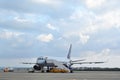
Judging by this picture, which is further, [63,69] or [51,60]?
[51,60]

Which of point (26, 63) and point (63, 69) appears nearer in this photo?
point (63, 69)

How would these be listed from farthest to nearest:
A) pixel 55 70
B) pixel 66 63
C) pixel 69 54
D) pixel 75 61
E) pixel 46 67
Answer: pixel 69 54
pixel 75 61
pixel 66 63
pixel 46 67
pixel 55 70

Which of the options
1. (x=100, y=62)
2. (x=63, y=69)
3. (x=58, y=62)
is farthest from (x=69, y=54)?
(x=63, y=69)

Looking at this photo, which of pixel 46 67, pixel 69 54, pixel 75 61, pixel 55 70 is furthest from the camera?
pixel 69 54

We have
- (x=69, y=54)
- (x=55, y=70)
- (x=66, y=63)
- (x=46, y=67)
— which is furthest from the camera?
(x=69, y=54)

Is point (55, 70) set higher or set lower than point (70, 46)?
lower

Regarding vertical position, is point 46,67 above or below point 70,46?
below

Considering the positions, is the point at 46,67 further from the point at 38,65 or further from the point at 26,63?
the point at 26,63

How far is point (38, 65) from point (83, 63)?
111 feet

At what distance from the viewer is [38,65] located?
106 m

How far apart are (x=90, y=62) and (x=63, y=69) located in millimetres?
41654

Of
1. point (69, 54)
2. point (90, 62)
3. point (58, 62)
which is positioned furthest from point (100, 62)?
point (58, 62)

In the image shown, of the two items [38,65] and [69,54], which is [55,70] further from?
[69,54]

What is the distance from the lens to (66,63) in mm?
116000
